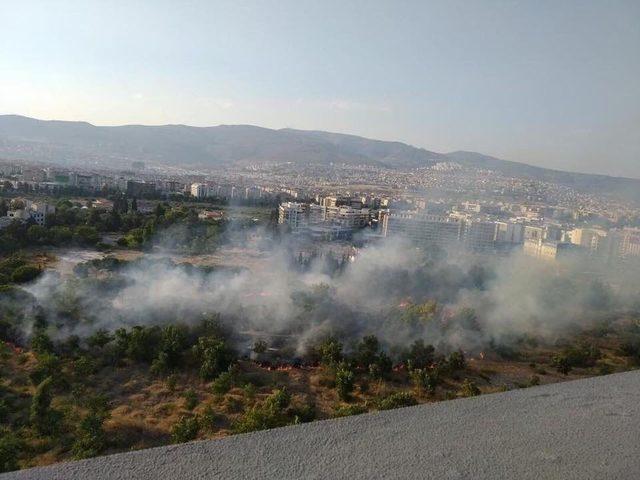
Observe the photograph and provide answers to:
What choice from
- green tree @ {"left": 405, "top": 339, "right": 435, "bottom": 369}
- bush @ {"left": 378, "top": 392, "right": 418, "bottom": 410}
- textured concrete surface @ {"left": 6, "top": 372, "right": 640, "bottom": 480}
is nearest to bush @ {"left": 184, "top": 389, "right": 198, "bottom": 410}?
bush @ {"left": 378, "top": 392, "right": 418, "bottom": 410}

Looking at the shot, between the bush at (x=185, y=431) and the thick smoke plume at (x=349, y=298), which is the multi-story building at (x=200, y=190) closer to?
the thick smoke plume at (x=349, y=298)

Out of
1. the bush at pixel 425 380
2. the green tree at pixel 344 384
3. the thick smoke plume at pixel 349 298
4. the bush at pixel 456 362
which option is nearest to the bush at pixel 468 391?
the bush at pixel 425 380

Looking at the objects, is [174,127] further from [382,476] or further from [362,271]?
[382,476]

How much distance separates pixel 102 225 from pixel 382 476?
10711mm

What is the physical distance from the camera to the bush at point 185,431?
2.92m

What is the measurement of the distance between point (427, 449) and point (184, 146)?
39.1 metres

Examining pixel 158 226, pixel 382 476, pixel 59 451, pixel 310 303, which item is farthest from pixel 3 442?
pixel 158 226

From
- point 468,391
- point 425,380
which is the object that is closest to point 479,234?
point 425,380

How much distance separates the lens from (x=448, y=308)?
21.2ft

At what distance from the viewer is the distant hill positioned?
103 ft

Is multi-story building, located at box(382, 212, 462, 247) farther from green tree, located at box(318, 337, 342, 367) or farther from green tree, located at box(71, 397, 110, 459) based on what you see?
green tree, located at box(71, 397, 110, 459)

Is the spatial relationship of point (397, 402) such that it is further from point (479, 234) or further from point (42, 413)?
point (479, 234)

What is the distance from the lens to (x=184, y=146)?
38.4 meters

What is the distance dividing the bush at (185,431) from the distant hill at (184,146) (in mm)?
20946
